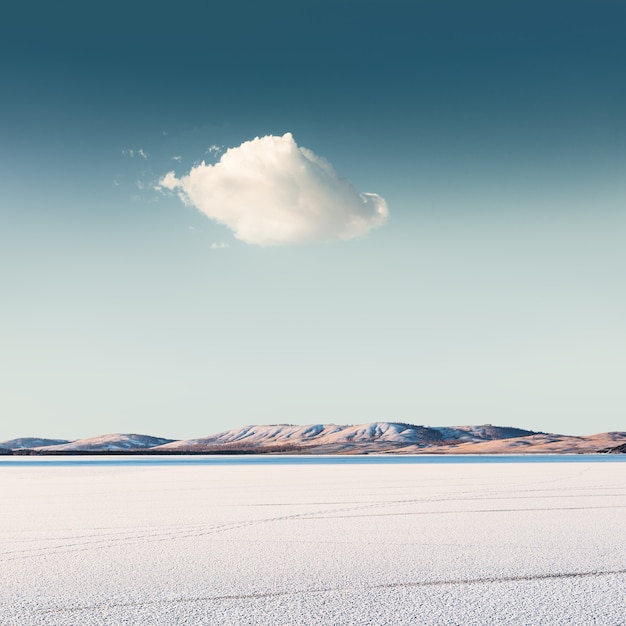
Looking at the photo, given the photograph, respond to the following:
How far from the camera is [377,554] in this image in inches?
344

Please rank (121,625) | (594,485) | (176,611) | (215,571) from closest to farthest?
(121,625) < (176,611) < (215,571) < (594,485)

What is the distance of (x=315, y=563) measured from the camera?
8141 mm

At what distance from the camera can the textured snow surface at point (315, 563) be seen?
5.93 metres

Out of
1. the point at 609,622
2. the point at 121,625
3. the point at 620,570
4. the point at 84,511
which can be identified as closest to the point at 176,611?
the point at 121,625

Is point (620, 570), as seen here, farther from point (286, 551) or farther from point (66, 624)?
point (66, 624)

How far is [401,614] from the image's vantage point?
5805mm

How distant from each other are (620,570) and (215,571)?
4.41 metres

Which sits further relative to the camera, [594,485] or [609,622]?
[594,485]

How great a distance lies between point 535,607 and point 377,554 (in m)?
2.95

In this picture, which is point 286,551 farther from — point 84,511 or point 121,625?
point 84,511

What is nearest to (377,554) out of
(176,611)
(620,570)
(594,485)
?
(620,570)

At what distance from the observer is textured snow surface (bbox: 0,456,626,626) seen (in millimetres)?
5926

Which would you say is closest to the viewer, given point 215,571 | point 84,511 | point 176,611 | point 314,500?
point 176,611

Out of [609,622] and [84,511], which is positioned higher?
[84,511]
